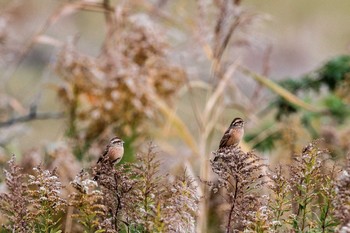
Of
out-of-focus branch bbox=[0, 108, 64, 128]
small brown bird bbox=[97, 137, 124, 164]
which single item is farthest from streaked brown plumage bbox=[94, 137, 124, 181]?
out-of-focus branch bbox=[0, 108, 64, 128]

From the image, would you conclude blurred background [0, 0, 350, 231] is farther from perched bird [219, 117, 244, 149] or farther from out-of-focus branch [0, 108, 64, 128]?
perched bird [219, 117, 244, 149]

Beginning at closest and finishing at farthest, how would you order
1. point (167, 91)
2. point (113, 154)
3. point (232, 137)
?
point (113, 154) → point (232, 137) → point (167, 91)

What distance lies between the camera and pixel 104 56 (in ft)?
23.3

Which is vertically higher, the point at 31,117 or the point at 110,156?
the point at 31,117

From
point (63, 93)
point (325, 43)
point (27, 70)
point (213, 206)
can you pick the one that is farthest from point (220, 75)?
point (325, 43)

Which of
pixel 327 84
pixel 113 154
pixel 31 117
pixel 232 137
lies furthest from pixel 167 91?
pixel 113 154

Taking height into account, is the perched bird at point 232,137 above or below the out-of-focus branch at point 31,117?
below

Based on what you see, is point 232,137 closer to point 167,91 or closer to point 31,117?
point 167,91

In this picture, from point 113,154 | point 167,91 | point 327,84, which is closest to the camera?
point 113,154

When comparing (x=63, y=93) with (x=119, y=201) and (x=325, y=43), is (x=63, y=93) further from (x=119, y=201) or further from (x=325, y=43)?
(x=325, y=43)

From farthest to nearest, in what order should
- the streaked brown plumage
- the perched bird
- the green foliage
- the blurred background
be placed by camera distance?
1. the green foliage
2. the blurred background
3. the perched bird
4. the streaked brown plumage

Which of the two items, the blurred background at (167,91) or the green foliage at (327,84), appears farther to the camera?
the green foliage at (327,84)

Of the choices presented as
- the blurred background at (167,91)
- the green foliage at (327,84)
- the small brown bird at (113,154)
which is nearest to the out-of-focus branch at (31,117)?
the blurred background at (167,91)

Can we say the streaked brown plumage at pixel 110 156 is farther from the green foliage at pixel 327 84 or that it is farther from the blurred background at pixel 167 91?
the green foliage at pixel 327 84
